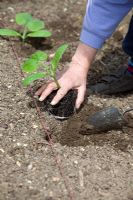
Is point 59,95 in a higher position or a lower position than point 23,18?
higher

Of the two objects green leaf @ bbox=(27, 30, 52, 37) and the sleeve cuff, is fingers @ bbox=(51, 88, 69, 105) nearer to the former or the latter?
the sleeve cuff

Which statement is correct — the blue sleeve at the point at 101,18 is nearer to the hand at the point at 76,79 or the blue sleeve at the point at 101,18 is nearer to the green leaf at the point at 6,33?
the hand at the point at 76,79

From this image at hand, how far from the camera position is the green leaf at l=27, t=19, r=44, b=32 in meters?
2.39

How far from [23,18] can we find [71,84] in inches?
27.8

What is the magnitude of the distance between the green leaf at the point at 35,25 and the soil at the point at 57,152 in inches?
6.1

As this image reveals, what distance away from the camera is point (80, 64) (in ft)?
6.36

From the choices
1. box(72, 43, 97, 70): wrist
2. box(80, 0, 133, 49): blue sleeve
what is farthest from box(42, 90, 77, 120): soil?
box(80, 0, 133, 49): blue sleeve

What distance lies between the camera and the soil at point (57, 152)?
1.58 meters

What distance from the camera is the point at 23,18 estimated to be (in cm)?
243

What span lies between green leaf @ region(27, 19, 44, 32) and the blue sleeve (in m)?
0.50

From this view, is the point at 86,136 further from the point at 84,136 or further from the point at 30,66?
the point at 30,66

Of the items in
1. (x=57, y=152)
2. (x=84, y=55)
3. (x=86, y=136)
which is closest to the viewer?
(x=57, y=152)

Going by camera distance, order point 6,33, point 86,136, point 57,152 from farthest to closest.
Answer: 1. point 6,33
2. point 86,136
3. point 57,152

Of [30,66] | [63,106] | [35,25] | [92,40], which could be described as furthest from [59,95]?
[35,25]
